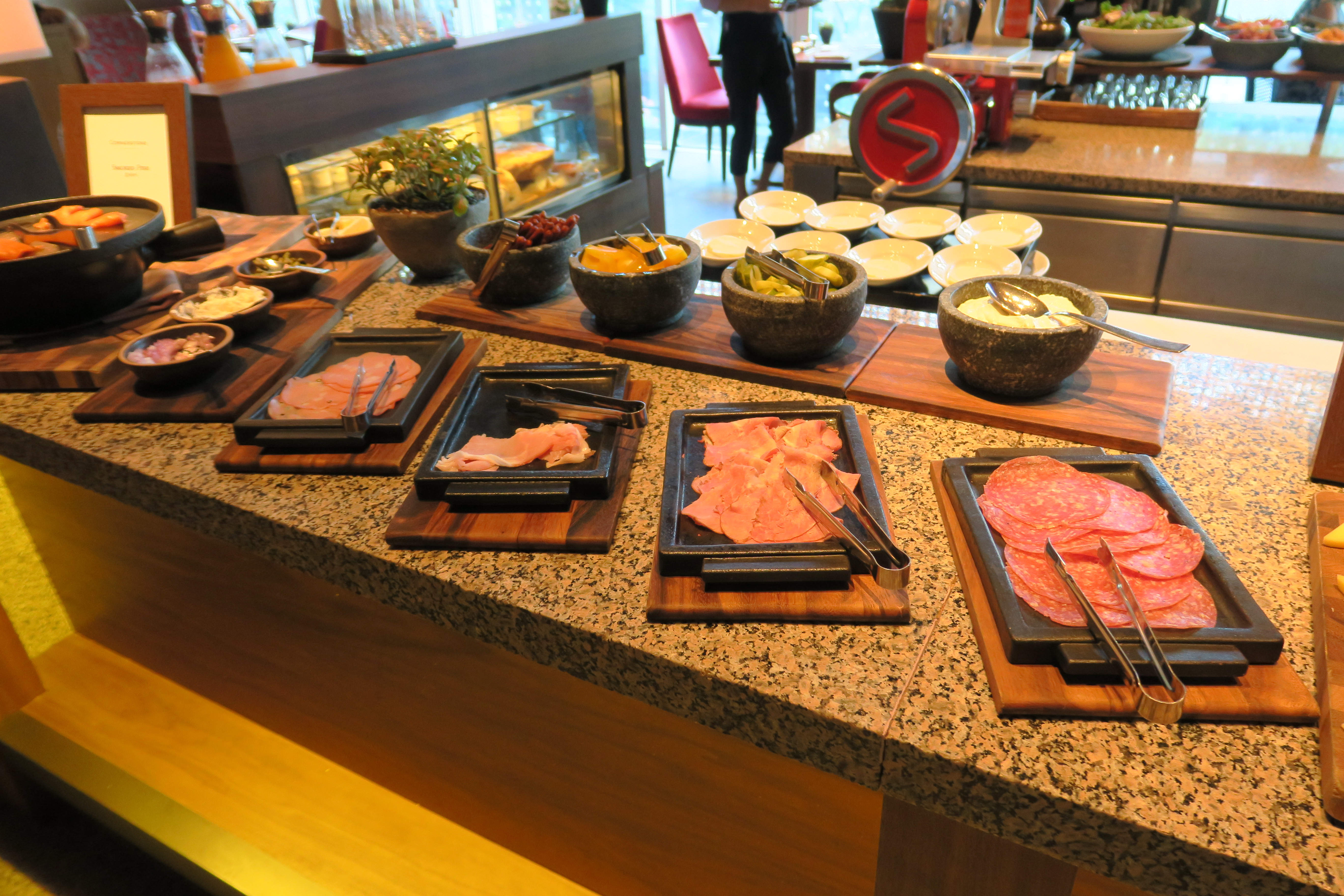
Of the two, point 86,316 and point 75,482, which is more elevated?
point 86,316

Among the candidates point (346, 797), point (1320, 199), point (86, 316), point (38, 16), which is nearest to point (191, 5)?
point (38, 16)

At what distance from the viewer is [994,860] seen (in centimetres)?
74

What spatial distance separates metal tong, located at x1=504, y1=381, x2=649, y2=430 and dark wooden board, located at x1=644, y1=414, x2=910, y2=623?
10.4 inches

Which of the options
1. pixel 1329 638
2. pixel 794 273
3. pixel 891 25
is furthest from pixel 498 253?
pixel 891 25

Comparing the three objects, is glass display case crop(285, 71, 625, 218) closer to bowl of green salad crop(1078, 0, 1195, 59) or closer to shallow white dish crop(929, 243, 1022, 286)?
shallow white dish crop(929, 243, 1022, 286)

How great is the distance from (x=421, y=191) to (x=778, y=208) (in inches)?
32.3

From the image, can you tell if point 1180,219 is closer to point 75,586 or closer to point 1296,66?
point 1296,66

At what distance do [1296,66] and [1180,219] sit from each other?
123cm

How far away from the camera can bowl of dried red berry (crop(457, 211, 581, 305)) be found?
144 centimetres

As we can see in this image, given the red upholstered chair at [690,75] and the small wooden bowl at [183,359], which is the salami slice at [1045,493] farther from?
the red upholstered chair at [690,75]

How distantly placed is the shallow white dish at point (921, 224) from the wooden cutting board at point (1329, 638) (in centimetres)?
114

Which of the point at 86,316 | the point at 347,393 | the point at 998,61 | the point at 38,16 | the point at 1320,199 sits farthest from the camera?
the point at 38,16

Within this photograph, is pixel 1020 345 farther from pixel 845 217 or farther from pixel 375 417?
pixel 845 217

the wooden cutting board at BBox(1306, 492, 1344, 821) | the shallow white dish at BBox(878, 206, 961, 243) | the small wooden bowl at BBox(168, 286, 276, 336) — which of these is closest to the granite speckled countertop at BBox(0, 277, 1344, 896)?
the wooden cutting board at BBox(1306, 492, 1344, 821)
